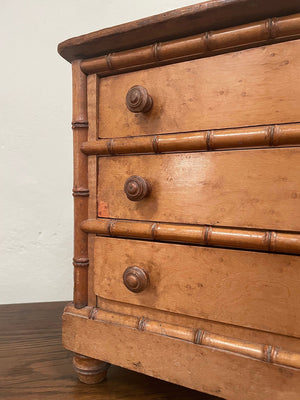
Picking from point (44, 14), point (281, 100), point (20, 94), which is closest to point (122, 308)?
point (281, 100)

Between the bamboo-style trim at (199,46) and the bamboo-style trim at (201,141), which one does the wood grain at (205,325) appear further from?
the bamboo-style trim at (199,46)

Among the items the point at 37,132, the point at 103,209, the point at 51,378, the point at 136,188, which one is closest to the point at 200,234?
the point at 136,188

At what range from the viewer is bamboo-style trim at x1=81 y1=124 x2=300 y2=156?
32.2 inches

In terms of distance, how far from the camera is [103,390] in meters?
1.08

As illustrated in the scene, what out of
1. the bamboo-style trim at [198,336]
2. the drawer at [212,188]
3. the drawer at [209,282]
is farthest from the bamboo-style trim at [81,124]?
the bamboo-style trim at [198,336]

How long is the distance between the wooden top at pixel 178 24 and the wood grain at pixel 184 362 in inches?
34.3

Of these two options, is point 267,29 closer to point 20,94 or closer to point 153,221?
point 153,221

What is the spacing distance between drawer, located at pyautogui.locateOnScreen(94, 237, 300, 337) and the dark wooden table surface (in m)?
0.31

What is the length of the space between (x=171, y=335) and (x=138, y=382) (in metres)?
0.31

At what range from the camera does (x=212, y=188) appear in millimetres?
914

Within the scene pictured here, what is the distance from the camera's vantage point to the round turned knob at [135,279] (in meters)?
0.96

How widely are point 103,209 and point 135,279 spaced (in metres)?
0.26

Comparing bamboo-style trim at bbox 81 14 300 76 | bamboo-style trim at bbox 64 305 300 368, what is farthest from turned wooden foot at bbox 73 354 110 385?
bamboo-style trim at bbox 81 14 300 76

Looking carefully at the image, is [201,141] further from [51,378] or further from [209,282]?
[51,378]
